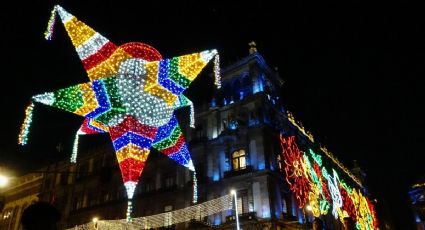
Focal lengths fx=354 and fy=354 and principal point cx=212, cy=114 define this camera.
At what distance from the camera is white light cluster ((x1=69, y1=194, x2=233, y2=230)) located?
28.5 meters

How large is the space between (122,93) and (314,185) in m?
26.5

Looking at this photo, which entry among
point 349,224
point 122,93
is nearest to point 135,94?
point 122,93

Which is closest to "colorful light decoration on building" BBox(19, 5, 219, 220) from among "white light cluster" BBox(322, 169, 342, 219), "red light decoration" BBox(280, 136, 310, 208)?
"red light decoration" BBox(280, 136, 310, 208)

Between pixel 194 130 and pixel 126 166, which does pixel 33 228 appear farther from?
pixel 194 130

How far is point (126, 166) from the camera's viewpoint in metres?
11.4

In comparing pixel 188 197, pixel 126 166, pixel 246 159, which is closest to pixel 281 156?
pixel 246 159

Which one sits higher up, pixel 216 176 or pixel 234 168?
pixel 234 168

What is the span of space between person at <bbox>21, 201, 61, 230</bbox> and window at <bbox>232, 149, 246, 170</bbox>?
26.5 m

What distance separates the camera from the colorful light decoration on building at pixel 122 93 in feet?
36.5

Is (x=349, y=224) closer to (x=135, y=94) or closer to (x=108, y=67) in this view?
(x=135, y=94)

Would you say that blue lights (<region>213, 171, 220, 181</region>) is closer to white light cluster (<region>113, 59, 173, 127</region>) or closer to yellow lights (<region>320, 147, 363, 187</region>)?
yellow lights (<region>320, 147, 363, 187</region>)

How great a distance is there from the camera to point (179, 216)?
3038 centimetres

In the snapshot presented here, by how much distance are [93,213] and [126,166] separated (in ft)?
101

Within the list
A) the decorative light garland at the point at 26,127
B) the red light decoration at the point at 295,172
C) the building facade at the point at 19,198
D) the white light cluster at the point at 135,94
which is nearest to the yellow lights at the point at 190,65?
the white light cluster at the point at 135,94
